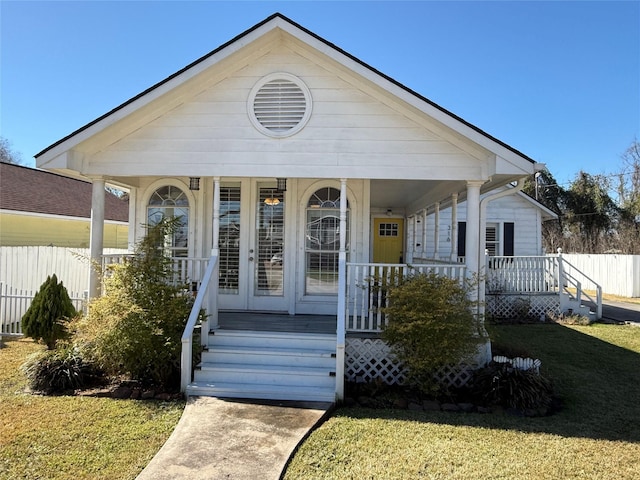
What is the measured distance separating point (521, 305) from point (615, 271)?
10.2 metres

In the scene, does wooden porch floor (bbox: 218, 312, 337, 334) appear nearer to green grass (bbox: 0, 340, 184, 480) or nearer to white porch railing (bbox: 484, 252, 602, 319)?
green grass (bbox: 0, 340, 184, 480)

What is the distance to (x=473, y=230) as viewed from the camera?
654 centimetres

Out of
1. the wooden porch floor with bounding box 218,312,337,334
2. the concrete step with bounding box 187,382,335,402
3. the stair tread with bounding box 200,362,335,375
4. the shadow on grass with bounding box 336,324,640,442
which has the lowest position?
the shadow on grass with bounding box 336,324,640,442

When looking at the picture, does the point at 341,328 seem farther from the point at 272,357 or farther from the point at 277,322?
the point at 277,322

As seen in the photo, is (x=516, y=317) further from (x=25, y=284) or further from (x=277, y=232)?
(x=25, y=284)

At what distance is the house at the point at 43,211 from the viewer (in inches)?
545

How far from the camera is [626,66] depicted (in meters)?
15.6

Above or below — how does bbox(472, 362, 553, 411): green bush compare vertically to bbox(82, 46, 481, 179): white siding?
below

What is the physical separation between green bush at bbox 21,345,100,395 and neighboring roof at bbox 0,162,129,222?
10.1 metres

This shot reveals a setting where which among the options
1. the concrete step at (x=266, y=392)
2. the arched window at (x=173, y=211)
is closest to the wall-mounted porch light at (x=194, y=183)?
the arched window at (x=173, y=211)

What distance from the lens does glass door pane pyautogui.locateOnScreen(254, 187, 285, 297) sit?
823 centimetres

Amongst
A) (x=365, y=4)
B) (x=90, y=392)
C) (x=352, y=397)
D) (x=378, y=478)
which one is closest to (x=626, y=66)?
(x=365, y=4)

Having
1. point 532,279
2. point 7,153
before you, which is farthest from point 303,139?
point 7,153

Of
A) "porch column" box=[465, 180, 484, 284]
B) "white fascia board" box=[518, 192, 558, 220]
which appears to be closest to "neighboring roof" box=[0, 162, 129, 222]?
"porch column" box=[465, 180, 484, 284]
